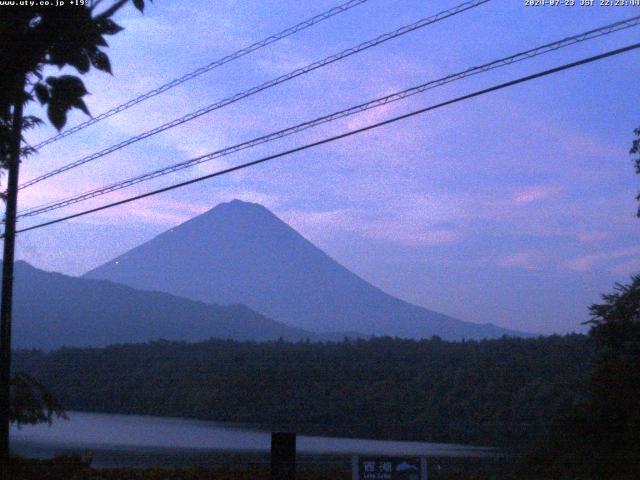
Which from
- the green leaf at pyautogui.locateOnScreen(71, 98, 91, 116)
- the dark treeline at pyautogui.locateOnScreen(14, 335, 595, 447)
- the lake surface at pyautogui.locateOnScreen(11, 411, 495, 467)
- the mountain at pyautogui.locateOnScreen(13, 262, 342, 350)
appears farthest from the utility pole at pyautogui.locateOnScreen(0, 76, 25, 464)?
Result: the mountain at pyautogui.locateOnScreen(13, 262, 342, 350)

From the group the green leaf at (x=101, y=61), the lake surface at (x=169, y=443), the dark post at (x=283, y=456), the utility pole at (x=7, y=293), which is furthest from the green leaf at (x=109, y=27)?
the lake surface at (x=169, y=443)

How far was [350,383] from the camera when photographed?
95.0ft

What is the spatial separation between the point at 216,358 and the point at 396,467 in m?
24.7

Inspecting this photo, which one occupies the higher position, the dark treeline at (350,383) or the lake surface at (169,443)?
the dark treeline at (350,383)

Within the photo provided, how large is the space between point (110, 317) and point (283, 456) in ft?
178

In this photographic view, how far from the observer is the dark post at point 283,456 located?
10188mm

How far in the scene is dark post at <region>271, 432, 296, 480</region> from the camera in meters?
10.2

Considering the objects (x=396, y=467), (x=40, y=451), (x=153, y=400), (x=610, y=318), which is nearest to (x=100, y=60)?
(x=396, y=467)

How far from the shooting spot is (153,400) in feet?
103

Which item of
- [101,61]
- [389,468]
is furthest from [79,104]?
[389,468]

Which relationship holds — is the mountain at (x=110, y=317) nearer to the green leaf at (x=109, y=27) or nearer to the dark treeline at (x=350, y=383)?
the dark treeline at (x=350, y=383)

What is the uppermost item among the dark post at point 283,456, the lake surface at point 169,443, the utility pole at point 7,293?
the utility pole at point 7,293

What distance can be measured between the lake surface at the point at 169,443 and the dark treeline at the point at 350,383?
193cm

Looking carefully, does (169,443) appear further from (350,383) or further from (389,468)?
(389,468)
